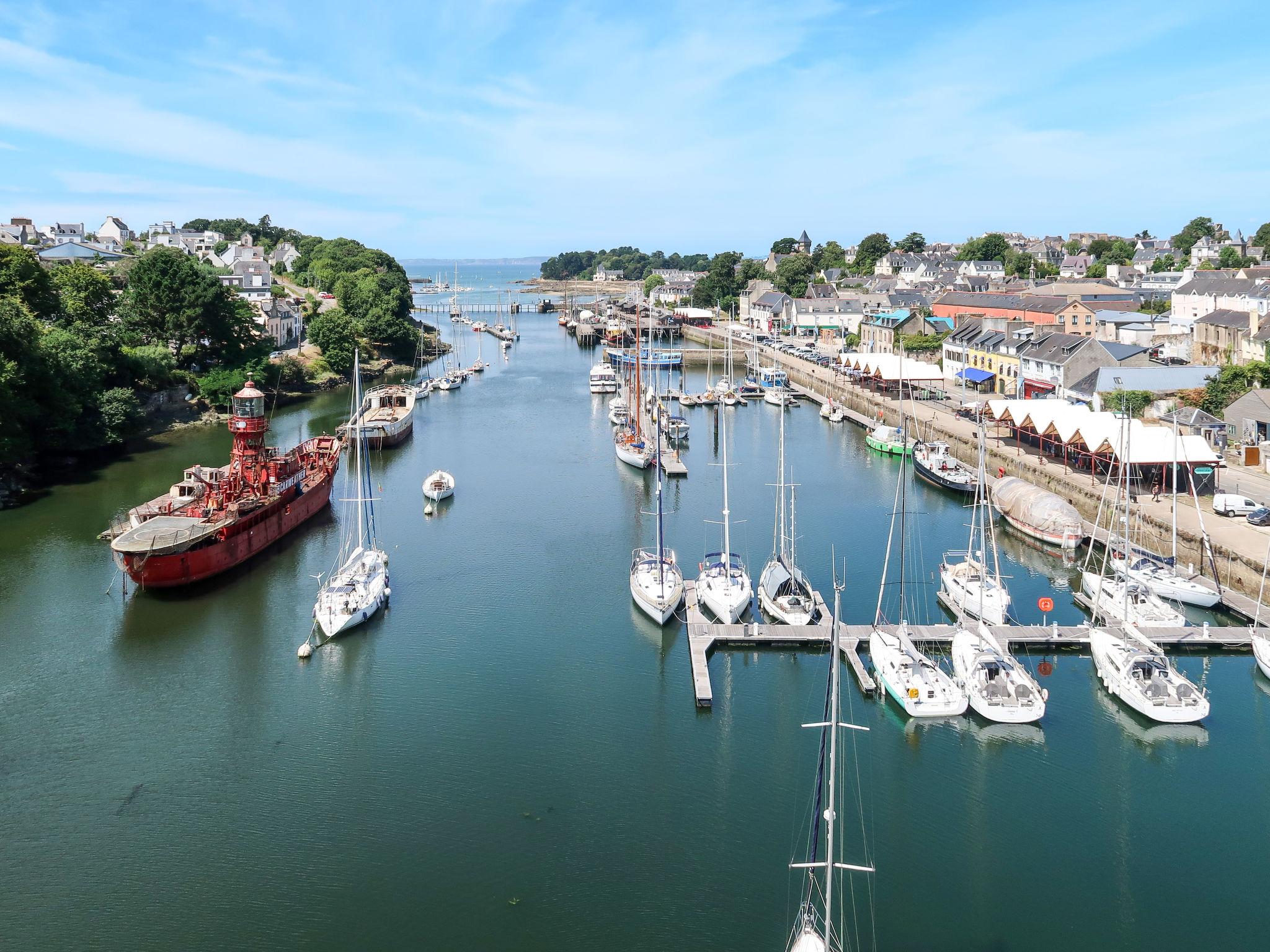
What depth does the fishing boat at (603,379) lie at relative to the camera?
81.3 meters

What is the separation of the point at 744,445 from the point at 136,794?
42.6 m

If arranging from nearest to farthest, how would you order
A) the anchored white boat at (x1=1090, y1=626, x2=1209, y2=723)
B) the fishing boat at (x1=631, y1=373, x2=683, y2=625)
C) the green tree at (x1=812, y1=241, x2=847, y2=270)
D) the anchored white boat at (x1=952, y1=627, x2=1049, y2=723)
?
the anchored white boat at (x1=952, y1=627, x2=1049, y2=723)
the anchored white boat at (x1=1090, y1=626, x2=1209, y2=723)
the fishing boat at (x1=631, y1=373, x2=683, y2=625)
the green tree at (x1=812, y1=241, x2=847, y2=270)

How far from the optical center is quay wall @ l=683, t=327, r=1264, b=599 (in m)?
32.2

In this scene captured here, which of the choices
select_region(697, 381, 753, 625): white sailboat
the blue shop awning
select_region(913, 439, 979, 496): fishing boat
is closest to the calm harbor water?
select_region(697, 381, 753, 625): white sailboat

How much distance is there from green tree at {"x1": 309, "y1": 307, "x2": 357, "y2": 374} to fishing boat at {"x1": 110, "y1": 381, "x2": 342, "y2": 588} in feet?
129

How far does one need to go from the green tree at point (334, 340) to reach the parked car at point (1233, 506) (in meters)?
65.2

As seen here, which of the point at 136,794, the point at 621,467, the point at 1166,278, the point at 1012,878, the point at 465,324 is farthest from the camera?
the point at 465,324

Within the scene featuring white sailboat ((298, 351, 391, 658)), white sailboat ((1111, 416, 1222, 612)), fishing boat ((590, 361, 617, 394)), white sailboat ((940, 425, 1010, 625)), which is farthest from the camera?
fishing boat ((590, 361, 617, 394))

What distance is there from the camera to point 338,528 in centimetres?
4209

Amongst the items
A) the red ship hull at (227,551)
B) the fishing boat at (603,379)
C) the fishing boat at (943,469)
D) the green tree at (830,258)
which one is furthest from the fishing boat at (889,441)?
the green tree at (830,258)

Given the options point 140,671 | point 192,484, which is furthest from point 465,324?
point 140,671

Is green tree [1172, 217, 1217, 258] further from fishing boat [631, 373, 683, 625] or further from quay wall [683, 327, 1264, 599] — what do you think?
fishing boat [631, 373, 683, 625]

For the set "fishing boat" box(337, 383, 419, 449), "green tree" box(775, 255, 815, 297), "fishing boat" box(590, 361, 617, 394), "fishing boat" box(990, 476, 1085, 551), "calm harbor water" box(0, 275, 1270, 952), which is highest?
"green tree" box(775, 255, 815, 297)

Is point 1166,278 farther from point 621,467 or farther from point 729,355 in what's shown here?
point 621,467
